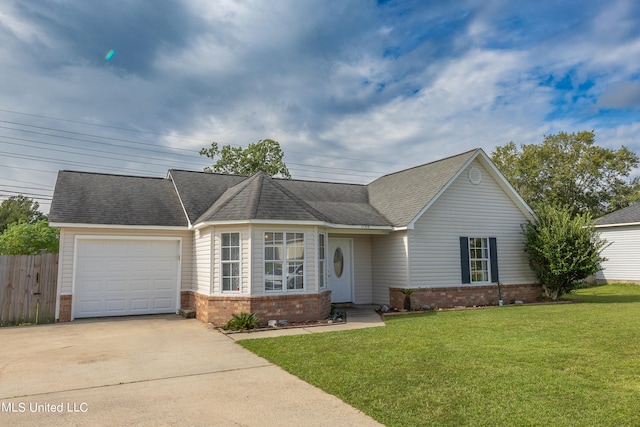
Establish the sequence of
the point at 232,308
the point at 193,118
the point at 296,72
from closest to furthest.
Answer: the point at 232,308
the point at 296,72
the point at 193,118

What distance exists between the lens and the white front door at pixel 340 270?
1444 cm

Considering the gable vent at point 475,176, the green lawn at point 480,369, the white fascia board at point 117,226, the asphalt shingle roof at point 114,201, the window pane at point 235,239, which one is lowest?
the green lawn at point 480,369

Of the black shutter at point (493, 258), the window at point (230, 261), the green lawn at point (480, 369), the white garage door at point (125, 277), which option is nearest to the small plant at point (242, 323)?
the window at point (230, 261)

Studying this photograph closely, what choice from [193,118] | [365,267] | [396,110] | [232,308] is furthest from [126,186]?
[396,110]

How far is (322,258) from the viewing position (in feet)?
39.2

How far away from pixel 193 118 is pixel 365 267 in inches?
352

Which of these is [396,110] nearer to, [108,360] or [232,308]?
[232,308]

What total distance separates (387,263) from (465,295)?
2885mm

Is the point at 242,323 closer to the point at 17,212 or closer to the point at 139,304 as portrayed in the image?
the point at 139,304

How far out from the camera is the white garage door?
12.2 meters

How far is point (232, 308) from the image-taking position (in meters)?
10.4

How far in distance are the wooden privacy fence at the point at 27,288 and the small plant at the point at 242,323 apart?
5795 mm

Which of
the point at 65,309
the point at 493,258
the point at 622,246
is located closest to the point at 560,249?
the point at 493,258

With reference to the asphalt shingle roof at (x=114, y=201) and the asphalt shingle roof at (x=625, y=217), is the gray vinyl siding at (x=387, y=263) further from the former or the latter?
the asphalt shingle roof at (x=625, y=217)
